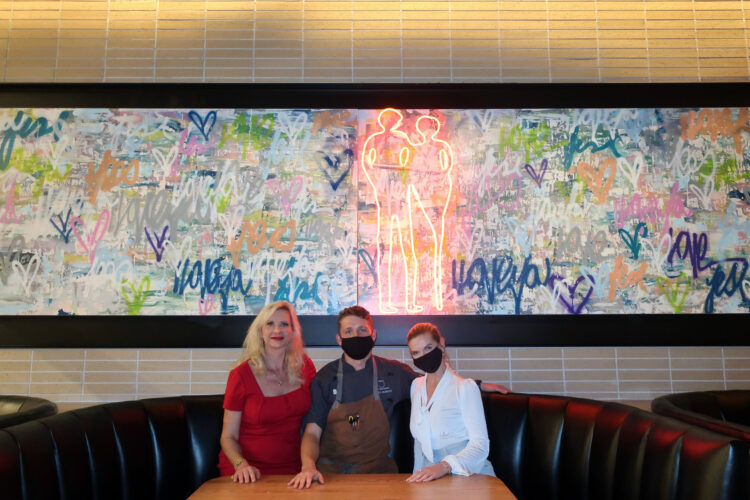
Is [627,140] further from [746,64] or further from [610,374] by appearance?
[610,374]

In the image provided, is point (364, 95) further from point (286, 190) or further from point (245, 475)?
point (245, 475)

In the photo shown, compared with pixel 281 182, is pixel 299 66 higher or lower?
higher

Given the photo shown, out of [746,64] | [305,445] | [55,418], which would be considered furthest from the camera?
[746,64]

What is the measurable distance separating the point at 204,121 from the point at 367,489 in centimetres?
270

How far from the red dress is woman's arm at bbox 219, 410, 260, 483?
1.3 inches

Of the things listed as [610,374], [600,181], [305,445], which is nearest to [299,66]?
[600,181]

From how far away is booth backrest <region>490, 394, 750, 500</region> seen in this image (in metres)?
1.86

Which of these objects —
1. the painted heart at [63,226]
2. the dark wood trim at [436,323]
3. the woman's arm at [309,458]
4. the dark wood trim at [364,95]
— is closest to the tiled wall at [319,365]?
the dark wood trim at [436,323]

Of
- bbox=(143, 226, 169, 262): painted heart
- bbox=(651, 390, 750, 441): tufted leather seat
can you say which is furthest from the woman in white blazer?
bbox=(143, 226, 169, 262): painted heart

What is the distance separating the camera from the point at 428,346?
2746 millimetres

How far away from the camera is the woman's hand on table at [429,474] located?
2.33 meters

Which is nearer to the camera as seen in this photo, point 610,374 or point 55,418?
point 55,418

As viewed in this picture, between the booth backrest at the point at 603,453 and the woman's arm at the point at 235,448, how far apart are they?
1.31 metres

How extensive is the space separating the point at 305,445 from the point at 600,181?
2.57 meters
